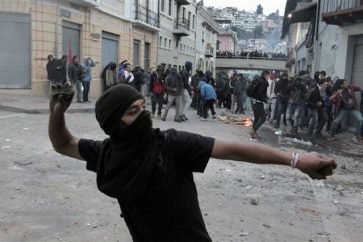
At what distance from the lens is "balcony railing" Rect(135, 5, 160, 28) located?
27.5 metres

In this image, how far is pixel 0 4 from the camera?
16.7 m

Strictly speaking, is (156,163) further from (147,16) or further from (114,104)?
(147,16)

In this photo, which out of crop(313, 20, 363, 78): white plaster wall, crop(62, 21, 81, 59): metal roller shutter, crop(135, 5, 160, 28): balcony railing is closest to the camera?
crop(313, 20, 363, 78): white plaster wall

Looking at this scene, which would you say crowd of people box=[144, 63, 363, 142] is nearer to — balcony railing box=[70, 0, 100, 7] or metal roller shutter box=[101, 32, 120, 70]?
balcony railing box=[70, 0, 100, 7]

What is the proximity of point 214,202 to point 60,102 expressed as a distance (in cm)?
371

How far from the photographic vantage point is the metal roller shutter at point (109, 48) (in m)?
23.2

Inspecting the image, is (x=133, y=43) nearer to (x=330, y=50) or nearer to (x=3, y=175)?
(x=330, y=50)

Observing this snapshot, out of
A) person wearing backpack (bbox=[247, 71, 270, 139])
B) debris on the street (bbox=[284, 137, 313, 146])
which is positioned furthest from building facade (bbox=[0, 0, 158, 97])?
debris on the street (bbox=[284, 137, 313, 146])

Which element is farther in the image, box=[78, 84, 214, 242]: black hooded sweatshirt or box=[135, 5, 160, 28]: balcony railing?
box=[135, 5, 160, 28]: balcony railing

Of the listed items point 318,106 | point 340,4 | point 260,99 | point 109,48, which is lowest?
point 318,106

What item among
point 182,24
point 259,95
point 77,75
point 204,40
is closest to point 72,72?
point 77,75

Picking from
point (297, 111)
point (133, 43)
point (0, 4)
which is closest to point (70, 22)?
point (0, 4)

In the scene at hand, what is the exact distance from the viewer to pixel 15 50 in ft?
56.4

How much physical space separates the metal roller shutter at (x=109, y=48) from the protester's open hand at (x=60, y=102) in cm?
2110
